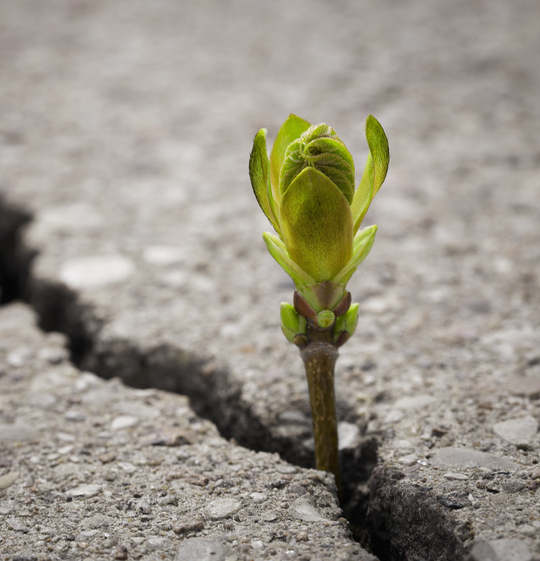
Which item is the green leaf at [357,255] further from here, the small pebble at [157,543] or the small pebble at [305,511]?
the small pebble at [157,543]

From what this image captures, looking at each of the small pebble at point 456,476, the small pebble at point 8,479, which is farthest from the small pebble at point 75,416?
the small pebble at point 456,476

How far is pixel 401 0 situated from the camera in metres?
5.39

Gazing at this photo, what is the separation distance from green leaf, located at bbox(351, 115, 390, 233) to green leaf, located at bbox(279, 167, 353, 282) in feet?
0.22

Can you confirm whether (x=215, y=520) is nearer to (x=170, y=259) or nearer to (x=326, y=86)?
(x=170, y=259)

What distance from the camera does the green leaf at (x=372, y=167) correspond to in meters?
1.17

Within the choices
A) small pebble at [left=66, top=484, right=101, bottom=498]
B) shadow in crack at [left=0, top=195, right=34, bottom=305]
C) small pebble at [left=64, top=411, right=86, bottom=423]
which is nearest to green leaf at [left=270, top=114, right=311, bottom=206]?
small pebble at [left=66, top=484, right=101, bottom=498]

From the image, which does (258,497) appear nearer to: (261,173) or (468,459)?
(468,459)

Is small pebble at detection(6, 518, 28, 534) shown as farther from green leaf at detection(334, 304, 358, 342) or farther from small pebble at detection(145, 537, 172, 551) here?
green leaf at detection(334, 304, 358, 342)

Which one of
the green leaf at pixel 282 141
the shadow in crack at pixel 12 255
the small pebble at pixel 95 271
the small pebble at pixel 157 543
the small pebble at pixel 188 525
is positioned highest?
the shadow in crack at pixel 12 255

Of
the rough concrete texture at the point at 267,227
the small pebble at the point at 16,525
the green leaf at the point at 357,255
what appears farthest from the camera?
the rough concrete texture at the point at 267,227

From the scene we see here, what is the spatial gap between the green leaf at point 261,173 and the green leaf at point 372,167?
164 millimetres

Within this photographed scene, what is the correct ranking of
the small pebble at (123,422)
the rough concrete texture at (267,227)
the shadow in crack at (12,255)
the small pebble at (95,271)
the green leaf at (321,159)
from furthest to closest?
the shadow in crack at (12,255), the small pebble at (95,271), the small pebble at (123,422), the rough concrete texture at (267,227), the green leaf at (321,159)

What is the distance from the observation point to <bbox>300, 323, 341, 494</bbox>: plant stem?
132 centimetres

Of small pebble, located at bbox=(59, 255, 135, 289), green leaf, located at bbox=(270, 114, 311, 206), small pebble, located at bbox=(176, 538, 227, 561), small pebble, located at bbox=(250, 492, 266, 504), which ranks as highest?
small pebble, located at bbox=(59, 255, 135, 289)
